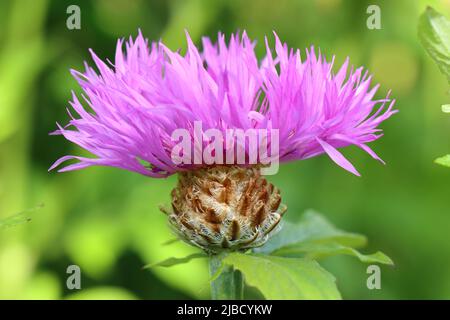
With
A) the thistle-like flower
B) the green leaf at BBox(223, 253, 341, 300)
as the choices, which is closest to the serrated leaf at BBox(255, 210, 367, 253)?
the thistle-like flower

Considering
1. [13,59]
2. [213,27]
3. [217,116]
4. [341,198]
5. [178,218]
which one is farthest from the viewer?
[213,27]

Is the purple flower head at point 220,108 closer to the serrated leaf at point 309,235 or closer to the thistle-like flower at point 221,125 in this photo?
the thistle-like flower at point 221,125

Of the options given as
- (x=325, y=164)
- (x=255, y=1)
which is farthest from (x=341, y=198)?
(x=255, y=1)

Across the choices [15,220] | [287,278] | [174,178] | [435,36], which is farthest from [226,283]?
[174,178]

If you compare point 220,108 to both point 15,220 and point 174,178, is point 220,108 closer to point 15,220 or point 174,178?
point 15,220

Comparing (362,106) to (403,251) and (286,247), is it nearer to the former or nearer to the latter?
(286,247)
